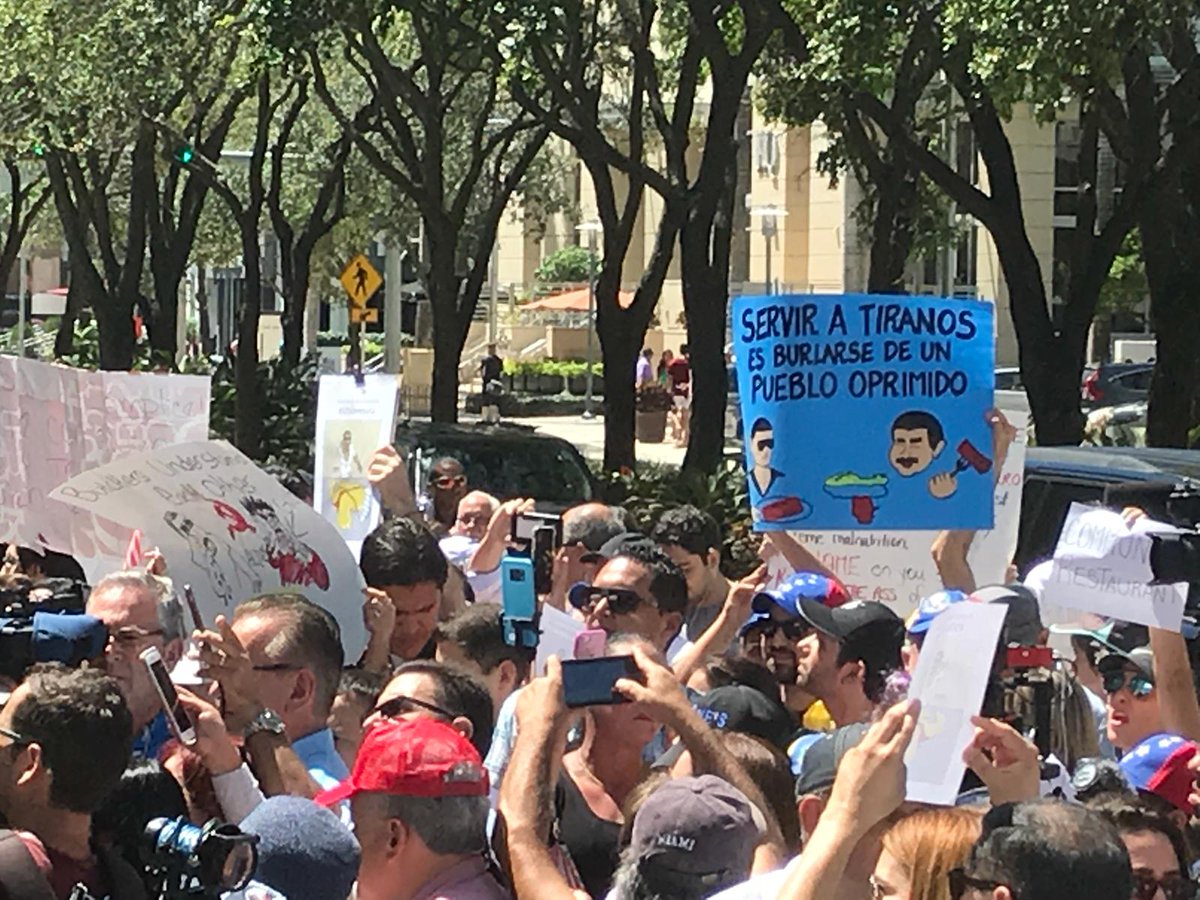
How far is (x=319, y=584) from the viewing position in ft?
22.0

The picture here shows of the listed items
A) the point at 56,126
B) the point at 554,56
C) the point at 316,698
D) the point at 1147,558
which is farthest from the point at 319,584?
the point at 56,126

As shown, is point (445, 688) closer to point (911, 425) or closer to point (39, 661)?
point (39, 661)

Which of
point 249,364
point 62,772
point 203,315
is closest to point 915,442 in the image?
point 62,772

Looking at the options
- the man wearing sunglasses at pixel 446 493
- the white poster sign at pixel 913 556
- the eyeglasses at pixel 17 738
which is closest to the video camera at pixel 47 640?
the eyeglasses at pixel 17 738

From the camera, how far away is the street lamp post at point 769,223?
50156 millimetres

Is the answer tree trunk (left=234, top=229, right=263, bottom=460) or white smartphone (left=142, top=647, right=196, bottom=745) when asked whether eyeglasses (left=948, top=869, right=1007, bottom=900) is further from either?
tree trunk (left=234, top=229, right=263, bottom=460)

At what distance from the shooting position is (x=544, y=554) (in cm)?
743

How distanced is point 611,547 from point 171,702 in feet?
8.98

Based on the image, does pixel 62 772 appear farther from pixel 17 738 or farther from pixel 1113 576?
pixel 1113 576

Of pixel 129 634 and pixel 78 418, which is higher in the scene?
pixel 78 418

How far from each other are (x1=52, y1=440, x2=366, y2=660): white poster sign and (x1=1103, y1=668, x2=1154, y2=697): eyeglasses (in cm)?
212

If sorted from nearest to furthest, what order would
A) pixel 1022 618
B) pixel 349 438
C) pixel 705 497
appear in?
pixel 1022 618 → pixel 349 438 → pixel 705 497

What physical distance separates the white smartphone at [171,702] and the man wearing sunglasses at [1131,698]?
2.43 m

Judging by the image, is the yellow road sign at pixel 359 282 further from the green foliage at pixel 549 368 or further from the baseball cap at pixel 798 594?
the baseball cap at pixel 798 594
